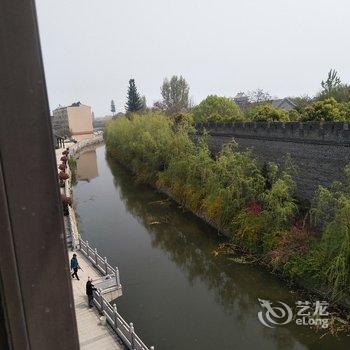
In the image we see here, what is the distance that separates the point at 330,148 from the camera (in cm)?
1318

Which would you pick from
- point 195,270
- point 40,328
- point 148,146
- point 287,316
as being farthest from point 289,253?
point 148,146

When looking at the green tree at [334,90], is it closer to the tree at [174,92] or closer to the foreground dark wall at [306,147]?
the foreground dark wall at [306,147]

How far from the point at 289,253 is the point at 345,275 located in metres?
2.27

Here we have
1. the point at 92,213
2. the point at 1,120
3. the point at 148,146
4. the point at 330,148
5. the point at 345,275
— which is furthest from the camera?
the point at 148,146

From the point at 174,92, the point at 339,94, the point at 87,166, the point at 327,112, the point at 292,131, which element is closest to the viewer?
the point at 327,112

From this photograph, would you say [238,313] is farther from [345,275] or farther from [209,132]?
[209,132]

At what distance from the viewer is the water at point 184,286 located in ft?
30.9

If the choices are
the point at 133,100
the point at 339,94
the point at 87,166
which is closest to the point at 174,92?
the point at 133,100

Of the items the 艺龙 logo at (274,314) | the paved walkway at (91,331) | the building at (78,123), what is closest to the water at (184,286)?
the 艺龙 logo at (274,314)

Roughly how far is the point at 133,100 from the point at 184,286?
4962 centimetres

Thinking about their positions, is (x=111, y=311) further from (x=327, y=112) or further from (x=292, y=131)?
(x=327, y=112)

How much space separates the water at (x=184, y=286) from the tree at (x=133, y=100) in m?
39.6

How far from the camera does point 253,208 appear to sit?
1405 cm

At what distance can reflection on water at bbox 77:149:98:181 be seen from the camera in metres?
35.1
